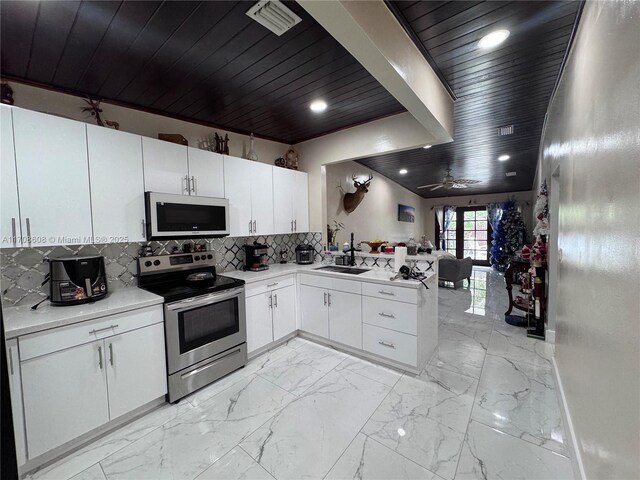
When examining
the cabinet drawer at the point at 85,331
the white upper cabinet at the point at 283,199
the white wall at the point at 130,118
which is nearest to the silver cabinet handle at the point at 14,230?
the cabinet drawer at the point at 85,331

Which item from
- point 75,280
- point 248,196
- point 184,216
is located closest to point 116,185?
point 184,216

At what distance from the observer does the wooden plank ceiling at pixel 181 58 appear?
1447 mm

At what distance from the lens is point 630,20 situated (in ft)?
2.98

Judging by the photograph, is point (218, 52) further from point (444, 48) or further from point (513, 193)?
point (513, 193)

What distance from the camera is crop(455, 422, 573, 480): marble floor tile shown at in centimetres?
151

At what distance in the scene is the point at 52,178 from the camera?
1.81 metres

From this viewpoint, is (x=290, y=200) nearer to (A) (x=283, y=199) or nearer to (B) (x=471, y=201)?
(A) (x=283, y=199)

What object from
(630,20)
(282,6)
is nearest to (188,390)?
(282,6)

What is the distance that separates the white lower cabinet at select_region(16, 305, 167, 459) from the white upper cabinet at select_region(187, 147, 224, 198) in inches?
46.4

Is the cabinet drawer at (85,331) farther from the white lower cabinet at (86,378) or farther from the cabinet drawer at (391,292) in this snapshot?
the cabinet drawer at (391,292)

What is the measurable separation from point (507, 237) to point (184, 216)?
8.69m

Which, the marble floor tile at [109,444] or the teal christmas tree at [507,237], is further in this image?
the teal christmas tree at [507,237]

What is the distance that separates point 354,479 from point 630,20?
2.34 metres

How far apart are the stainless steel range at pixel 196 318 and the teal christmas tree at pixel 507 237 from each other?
7941mm
